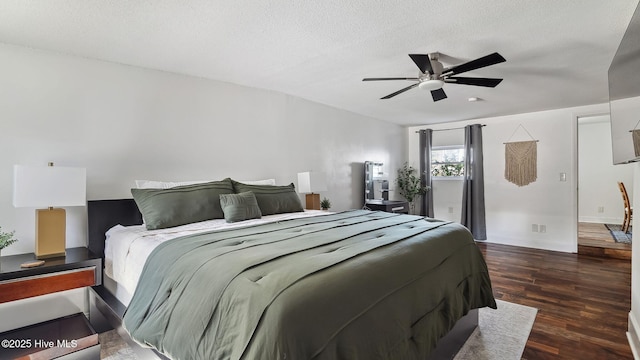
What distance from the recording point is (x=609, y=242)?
15.7 feet

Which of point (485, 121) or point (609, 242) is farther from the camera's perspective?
point (485, 121)

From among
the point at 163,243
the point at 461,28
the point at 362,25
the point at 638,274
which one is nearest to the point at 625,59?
the point at 461,28

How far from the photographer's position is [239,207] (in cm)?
263

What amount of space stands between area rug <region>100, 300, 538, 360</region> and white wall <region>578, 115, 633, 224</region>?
5.57 m

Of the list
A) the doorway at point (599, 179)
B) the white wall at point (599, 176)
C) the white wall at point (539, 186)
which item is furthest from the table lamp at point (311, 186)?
the white wall at point (599, 176)

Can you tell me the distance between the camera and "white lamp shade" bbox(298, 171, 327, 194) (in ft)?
12.5

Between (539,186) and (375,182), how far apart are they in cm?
279

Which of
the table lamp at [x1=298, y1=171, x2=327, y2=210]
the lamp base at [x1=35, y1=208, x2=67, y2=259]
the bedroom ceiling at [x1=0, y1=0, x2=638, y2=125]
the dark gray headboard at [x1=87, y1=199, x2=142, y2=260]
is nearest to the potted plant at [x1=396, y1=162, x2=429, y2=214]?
the table lamp at [x1=298, y1=171, x2=327, y2=210]

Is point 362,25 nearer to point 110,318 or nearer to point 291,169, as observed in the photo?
point 291,169

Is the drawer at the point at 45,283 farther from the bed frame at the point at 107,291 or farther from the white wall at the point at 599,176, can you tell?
the white wall at the point at 599,176

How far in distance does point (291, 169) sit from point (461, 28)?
2612 mm

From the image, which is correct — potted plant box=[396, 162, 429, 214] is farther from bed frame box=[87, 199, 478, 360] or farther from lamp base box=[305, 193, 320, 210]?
bed frame box=[87, 199, 478, 360]

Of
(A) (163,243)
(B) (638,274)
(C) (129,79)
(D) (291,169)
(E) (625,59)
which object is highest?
(C) (129,79)

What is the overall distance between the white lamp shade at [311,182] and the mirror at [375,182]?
152 cm
